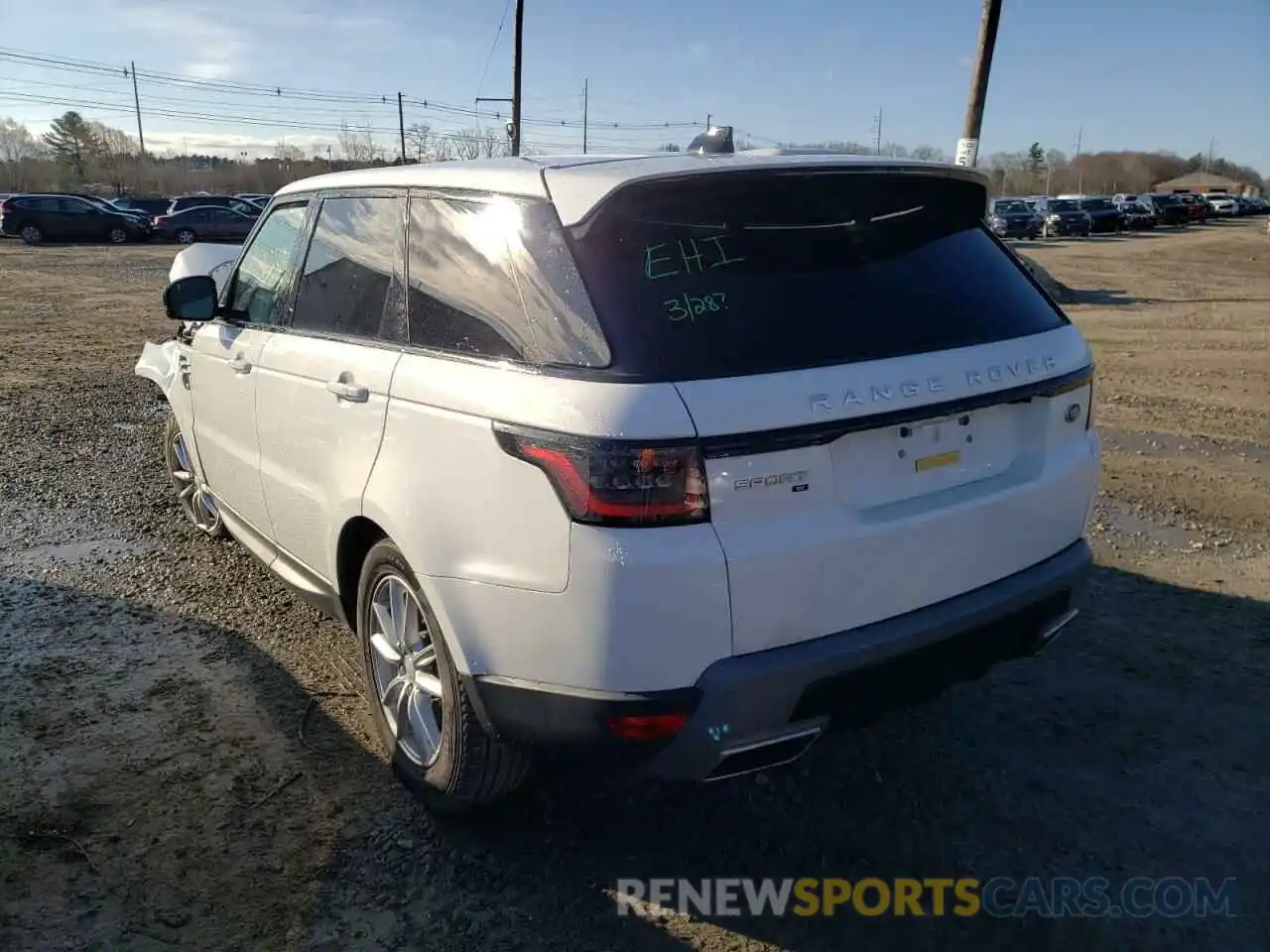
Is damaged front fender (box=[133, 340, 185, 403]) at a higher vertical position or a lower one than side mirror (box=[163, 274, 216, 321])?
lower

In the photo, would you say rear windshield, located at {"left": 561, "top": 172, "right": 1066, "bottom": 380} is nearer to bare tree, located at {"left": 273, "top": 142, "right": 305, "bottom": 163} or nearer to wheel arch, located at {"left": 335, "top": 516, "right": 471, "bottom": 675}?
wheel arch, located at {"left": 335, "top": 516, "right": 471, "bottom": 675}

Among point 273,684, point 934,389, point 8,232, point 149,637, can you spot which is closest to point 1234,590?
point 934,389

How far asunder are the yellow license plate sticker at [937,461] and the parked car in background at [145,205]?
40380 mm

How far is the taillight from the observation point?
83.1 inches

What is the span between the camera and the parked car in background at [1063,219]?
4372 cm

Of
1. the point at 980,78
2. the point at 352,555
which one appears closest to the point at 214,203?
the point at 980,78

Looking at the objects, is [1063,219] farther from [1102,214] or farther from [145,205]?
[145,205]

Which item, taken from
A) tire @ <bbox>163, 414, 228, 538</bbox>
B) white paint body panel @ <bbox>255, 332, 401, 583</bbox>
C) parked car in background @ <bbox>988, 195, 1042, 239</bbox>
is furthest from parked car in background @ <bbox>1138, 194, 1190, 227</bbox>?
white paint body panel @ <bbox>255, 332, 401, 583</bbox>

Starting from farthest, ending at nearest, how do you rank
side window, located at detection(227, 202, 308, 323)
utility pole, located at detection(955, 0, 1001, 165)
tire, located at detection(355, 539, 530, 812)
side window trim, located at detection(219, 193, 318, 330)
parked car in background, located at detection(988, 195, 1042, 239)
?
parked car in background, located at detection(988, 195, 1042, 239) < utility pole, located at detection(955, 0, 1001, 165) < side window, located at detection(227, 202, 308, 323) < side window trim, located at detection(219, 193, 318, 330) < tire, located at detection(355, 539, 530, 812)

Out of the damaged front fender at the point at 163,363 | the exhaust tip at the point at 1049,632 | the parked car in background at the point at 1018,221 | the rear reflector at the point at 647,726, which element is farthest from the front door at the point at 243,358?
the parked car in background at the point at 1018,221

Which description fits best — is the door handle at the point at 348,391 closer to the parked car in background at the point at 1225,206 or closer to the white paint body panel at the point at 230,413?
the white paint body panel at the point at 230,413

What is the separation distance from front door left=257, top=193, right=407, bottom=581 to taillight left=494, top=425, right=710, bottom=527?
883 millimetres

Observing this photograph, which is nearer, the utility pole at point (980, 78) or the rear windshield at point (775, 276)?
the rear windshield at point (775, 276)

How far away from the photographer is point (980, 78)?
16203mm
